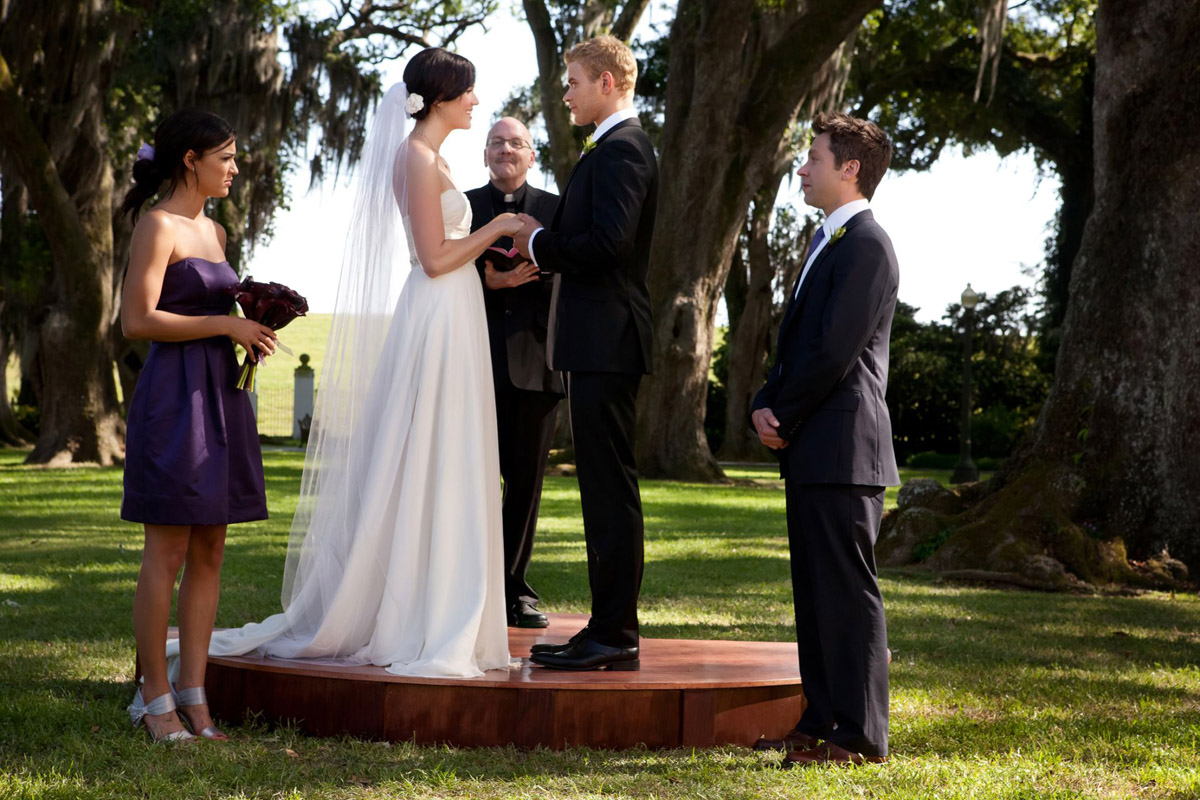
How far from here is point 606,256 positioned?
12.8ft

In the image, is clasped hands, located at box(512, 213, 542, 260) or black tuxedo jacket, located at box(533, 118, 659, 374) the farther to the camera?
clasped hands, located at box(512, 213, 542, 260)

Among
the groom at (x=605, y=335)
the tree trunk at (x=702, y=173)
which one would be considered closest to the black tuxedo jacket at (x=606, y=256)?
the groom at (x=605, y=335)

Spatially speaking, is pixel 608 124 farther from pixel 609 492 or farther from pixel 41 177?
pixel 41 177

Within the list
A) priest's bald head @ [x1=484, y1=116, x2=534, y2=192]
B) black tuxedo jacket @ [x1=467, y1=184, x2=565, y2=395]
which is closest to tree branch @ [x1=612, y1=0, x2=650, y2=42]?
priest's bald head @ [x1=484, y1=116, x2=534, y2=192]

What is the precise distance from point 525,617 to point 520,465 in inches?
25.6

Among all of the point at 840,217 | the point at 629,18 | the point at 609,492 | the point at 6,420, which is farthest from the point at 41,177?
the point at 840,217

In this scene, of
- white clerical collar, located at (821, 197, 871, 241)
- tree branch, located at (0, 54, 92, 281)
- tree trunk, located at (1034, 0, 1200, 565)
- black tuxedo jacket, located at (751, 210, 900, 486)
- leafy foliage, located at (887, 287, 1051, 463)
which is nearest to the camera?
black tuxedo jacket, located at (751, 210, 900, 486)

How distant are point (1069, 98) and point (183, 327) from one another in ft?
70.4

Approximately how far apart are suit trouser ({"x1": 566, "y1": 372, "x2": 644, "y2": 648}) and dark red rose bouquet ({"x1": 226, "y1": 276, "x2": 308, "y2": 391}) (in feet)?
3.14

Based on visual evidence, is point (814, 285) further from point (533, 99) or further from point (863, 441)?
point (533, 99)

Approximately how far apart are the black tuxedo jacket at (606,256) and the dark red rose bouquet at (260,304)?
82 centimetres

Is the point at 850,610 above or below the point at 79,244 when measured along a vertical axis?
below

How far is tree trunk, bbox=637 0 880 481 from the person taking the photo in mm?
15711

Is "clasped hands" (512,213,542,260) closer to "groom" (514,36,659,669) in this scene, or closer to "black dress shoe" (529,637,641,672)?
"groom" (514,36,659,669)
